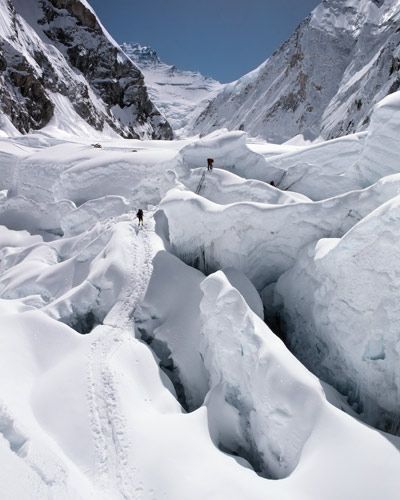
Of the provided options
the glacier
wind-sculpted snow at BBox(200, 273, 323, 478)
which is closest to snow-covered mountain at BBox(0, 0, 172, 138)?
the glacier

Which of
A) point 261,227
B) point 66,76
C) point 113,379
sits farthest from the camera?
point 66,76

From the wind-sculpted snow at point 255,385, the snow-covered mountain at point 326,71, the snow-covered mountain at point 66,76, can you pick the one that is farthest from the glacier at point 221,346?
the snow-covered mountain at point 66,76

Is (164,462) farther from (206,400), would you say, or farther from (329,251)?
(329,251)

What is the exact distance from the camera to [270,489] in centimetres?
703

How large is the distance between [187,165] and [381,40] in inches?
2914

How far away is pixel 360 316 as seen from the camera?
935 centimetres

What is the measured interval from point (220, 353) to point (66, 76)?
89165mm

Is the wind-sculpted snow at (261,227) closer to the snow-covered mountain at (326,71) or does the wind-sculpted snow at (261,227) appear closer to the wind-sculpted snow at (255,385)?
the wind-sculpted snow at (255,385)

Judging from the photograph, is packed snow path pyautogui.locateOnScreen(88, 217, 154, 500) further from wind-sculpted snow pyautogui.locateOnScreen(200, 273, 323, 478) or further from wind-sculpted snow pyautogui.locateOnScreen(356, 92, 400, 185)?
wind-sculpted snow pyautogui.locateOnScreen(356, 92, 400, 185)

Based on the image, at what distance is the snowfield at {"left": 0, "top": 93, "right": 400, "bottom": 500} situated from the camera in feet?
24.2

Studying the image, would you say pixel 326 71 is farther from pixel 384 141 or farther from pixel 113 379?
pixel 113 379

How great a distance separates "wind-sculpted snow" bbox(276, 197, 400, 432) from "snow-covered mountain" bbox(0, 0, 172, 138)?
6302 cm

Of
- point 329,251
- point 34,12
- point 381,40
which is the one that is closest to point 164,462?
point 329,251

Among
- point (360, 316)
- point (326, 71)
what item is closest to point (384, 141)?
point (360, 316)
